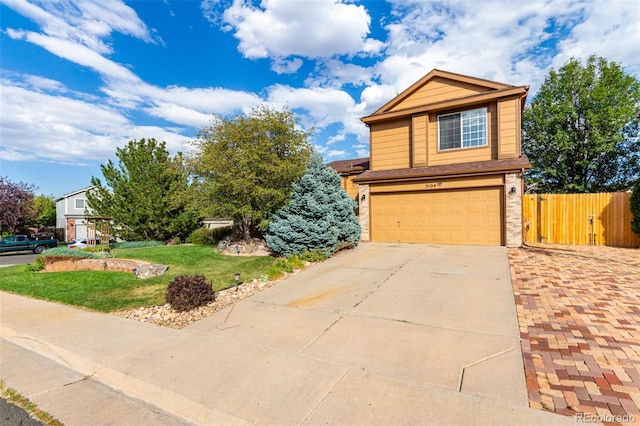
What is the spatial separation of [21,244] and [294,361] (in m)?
26.6

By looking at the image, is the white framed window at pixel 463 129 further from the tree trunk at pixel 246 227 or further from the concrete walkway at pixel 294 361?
the tree trunk at pixel 246 227

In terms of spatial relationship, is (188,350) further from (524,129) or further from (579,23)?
(524,129)

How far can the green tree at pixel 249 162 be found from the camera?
39.9 feet

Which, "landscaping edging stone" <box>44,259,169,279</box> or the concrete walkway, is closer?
the concrete walkway

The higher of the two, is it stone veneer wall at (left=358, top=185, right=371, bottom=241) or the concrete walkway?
stone veneer wall at (left=358, top=185, right=371, bottom=241)

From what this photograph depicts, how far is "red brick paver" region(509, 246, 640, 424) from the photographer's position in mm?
2705

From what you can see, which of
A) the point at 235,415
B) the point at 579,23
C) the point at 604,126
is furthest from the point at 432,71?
the point at 235,415

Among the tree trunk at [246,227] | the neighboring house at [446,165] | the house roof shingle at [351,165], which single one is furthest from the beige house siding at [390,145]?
the tree trunk at [246,227]

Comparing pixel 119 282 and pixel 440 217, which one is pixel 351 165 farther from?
pixel 119 282

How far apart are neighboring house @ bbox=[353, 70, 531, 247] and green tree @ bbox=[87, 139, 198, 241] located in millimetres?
12243

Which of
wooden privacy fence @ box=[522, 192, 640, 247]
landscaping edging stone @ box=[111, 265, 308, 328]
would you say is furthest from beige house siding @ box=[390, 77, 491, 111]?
landscaping edging stone @ box=[111, 265, 308, 328]

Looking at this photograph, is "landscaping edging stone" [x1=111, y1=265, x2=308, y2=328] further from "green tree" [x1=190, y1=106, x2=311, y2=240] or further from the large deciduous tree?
the large deciduous tree

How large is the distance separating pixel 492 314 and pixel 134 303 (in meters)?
6.75

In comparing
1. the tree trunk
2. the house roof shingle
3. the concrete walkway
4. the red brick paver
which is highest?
the house roof shingle
